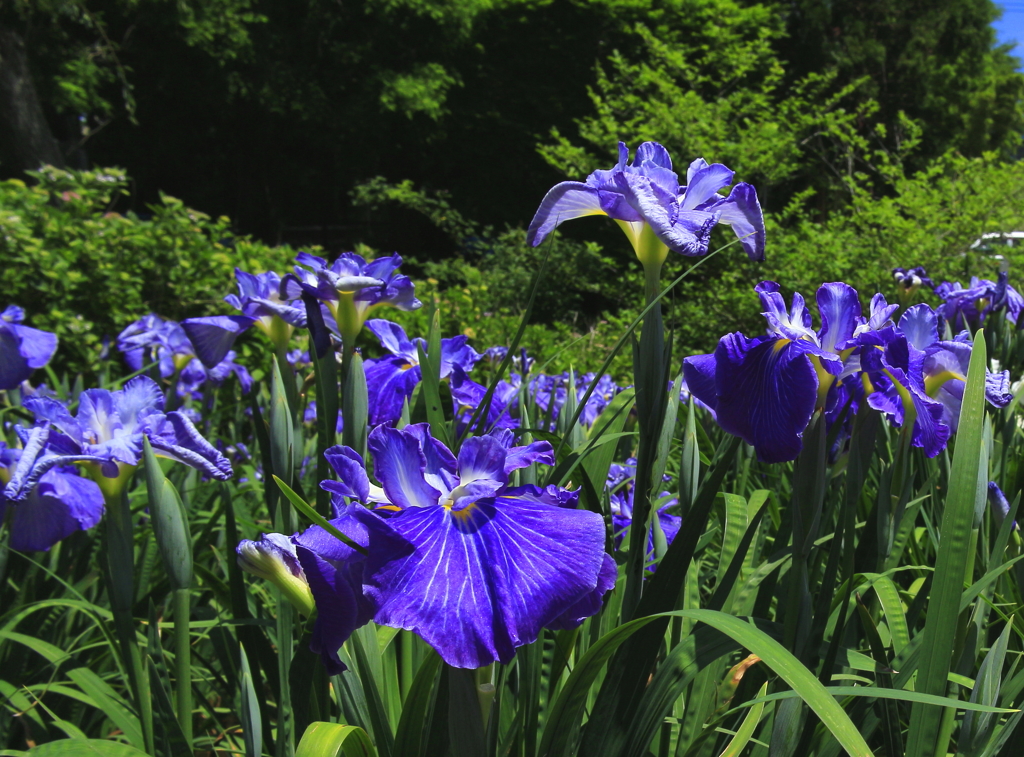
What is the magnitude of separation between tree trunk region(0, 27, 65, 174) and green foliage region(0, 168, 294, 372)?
4880 mm

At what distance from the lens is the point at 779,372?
2.77 feet

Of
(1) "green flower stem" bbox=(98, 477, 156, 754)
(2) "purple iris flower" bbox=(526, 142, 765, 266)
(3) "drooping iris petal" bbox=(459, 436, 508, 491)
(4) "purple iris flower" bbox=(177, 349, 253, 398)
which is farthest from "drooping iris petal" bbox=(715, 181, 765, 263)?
(4) "purple iris flower" bbox=(177, 349, 253, 398)

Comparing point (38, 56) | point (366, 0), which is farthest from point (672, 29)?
point (38, 56)

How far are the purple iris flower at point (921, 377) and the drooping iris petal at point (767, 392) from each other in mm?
115

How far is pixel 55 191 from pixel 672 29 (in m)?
11.4

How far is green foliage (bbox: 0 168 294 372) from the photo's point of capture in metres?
4.10

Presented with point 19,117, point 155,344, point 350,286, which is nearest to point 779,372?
point 350,286

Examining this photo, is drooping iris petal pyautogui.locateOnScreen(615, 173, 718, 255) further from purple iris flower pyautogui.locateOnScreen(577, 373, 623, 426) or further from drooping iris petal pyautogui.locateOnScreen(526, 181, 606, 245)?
purple iris flower pyautogui.locateOnScreen(577, 373, 623, 426)

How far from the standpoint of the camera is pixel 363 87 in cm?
1346

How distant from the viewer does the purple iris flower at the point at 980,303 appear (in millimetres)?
2232

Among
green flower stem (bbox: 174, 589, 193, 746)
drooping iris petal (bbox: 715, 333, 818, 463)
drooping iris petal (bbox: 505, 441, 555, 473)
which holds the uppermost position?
drooping iris petal (bbox: 715, 333, 818, 463)

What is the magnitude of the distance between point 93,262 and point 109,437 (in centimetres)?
385

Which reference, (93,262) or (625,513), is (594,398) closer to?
(625,513)

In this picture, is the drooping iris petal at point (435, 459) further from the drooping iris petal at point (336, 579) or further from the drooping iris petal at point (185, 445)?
the drooping iris petal at point (185, 445)
